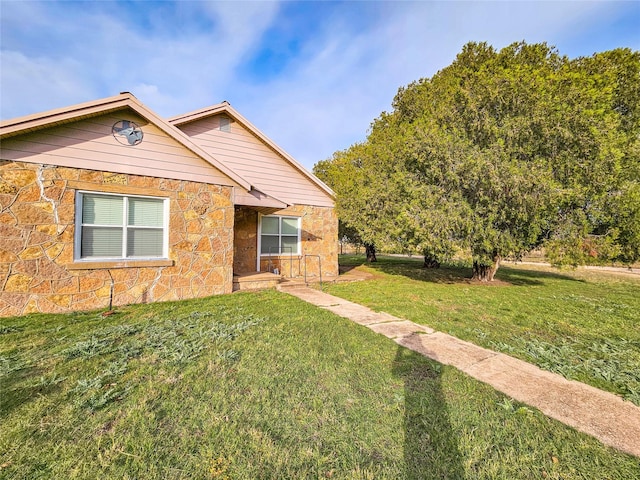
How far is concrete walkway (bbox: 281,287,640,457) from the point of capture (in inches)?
94.2

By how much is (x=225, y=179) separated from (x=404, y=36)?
919 centimetres

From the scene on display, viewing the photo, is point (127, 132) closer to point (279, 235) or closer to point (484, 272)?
point (279, 235)

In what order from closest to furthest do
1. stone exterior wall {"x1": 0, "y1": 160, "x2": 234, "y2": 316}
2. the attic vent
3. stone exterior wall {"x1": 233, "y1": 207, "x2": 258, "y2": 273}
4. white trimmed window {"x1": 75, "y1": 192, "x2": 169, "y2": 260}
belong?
stone exterior wall {"x1": 0, "y1": 160, "x2": 234, "y2": 316} → white trimmed window {"x1": 75, "y1": 192, "x2": 169, "y2": 260} → stone exterior wall {"x1": 233, "y1": 207, "x2": 258, "y2": 273} → the attic vent

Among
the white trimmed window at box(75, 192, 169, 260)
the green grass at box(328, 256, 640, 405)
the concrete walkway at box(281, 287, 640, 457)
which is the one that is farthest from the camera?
the white trimmed window at box(75, 192, 169, 260)

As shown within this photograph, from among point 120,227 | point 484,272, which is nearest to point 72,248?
point 120,227

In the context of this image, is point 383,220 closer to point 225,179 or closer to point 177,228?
point 225,179

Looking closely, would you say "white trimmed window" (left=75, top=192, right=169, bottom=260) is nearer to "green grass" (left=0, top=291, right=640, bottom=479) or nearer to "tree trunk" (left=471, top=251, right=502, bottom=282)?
"green grass" (left=0, top=291, right=640, bottom=479)

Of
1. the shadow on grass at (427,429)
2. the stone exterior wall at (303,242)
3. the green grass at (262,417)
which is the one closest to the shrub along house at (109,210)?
the stone exterior wall at (303,242)

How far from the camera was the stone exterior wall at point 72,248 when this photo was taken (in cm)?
544

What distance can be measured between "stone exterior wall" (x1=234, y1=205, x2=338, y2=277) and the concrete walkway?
586cm

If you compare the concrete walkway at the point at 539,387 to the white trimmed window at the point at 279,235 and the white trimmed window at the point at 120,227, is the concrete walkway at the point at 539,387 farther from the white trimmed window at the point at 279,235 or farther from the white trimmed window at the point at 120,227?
the white trimmed window at the point at 279,235

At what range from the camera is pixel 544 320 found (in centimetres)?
575

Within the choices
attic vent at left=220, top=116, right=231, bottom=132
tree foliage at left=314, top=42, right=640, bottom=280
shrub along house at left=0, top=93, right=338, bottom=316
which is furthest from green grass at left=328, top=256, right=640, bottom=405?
attic vent at left=220, top=116, right=231, bottom=132

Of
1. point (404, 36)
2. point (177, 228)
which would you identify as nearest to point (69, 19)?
point (177, 228)
